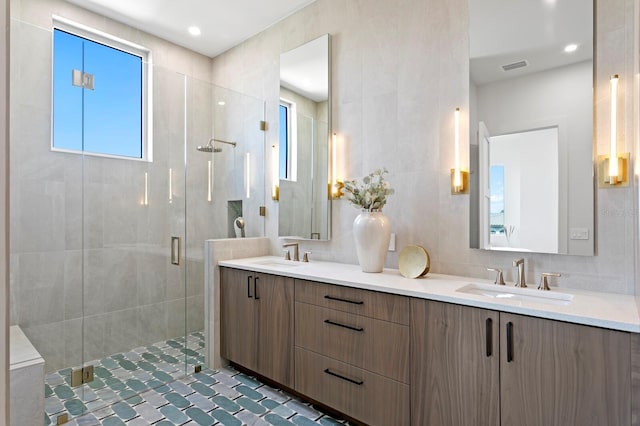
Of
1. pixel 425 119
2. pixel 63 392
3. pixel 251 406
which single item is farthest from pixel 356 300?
pixel 63 392

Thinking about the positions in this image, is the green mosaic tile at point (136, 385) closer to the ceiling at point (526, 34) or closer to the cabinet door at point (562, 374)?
the cabinet door at point (562, 374)

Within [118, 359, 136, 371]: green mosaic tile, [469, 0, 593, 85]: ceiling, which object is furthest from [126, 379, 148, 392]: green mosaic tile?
[469, 0, 593, 85]: ceiling

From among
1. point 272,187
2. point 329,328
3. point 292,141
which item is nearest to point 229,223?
point 272,187

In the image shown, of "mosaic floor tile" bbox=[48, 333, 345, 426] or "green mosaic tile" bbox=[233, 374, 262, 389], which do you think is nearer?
"mosaic floor tile" bbox=[48, 333, 345, 426]

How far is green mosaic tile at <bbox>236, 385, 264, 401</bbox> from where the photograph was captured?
2.38 m

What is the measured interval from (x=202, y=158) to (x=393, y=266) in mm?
1764

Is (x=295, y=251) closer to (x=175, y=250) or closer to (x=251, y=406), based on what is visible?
(x=175, y=250)

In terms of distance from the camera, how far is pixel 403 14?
2.47m

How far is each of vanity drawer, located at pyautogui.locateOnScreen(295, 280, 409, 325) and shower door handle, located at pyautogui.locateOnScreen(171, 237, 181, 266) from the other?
Answer: 113cm

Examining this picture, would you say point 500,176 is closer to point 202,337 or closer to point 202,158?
point 202,158

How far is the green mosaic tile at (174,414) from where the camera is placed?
2.10 m

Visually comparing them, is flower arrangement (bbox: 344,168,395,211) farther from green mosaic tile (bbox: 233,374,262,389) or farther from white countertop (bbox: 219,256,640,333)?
green mosaic tile (bbox: 233,374,262,389)

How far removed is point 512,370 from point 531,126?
1.29 metres

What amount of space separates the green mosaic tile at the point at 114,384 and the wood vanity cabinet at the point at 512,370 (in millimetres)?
1953
